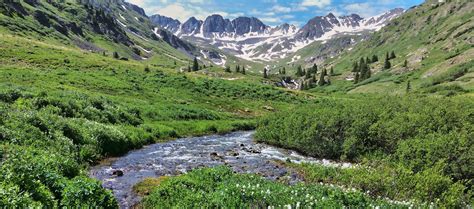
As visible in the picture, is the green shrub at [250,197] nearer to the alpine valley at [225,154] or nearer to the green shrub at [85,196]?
the alpine valley at [225,154]

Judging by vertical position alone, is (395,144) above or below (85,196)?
below

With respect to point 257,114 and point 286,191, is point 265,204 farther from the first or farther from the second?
A: point 257,114

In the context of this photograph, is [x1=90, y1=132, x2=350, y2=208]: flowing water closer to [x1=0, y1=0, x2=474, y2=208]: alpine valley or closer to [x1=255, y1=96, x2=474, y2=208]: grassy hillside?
[x1=0, y1=0, x2=474, y2=208]: alpine valley

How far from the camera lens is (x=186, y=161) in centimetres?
3136

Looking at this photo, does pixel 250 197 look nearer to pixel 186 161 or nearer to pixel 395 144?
pixel 186 161

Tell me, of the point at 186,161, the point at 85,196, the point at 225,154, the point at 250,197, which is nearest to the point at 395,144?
the point at 225,154

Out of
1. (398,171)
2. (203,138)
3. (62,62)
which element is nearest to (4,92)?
(203,138)

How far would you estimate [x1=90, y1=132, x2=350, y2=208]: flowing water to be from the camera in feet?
78.2

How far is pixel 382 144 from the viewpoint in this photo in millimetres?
31562

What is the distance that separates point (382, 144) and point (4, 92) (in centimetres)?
3483

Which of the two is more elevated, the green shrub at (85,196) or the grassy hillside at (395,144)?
the green shrub at (85,196)

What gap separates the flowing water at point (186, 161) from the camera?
23.8 metres

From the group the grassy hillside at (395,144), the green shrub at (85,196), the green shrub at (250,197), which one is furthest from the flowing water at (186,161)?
the green shrub at (85,196)

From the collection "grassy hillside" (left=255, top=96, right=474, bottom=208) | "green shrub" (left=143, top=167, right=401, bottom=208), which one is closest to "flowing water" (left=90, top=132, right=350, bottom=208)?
"grassy hillside" (left=255, top=96, right=474, bottom=208)
